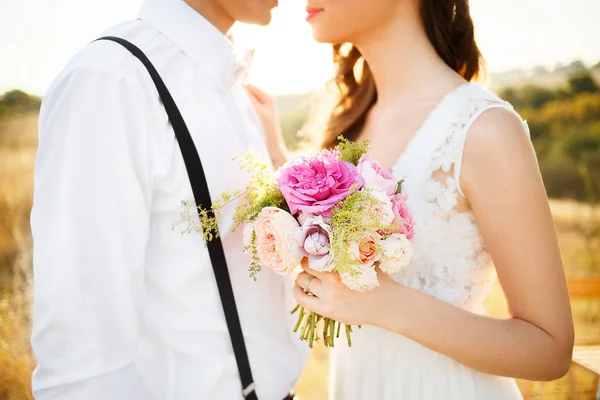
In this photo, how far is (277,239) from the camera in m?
1.41

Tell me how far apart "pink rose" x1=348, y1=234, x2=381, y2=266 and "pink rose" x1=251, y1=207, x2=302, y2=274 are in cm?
18

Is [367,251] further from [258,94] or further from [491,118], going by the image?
[258,94]

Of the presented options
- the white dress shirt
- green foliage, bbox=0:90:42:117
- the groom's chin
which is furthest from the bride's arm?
green foliage, bbox=0:90:42:117

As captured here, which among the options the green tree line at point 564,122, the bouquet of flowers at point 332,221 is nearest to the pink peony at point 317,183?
the bouquet of flowers at point 332,221

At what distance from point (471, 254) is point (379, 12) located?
3.82 feet

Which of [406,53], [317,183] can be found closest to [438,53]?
[406,53]

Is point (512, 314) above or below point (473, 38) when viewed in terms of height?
below

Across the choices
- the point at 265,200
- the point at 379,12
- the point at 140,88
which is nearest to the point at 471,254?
the point at 265,200

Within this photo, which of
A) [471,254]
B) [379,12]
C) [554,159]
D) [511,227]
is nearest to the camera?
[511,227]

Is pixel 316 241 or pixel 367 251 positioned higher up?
pixel 316 241

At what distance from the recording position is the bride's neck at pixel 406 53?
2.25 metres

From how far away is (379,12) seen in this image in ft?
7.13

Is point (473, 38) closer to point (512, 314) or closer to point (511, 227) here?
point (511, 227)

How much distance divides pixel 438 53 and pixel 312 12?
0.66 metres
